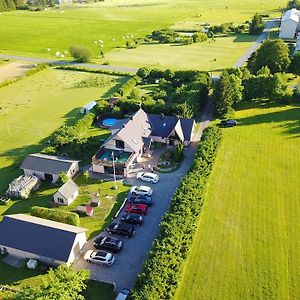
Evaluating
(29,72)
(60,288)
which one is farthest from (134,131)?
(29,72)

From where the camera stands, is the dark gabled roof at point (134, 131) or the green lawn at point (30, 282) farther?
the dark gabled roof at point (134, 131)

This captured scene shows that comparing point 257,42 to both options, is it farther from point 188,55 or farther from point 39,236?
point 39,236

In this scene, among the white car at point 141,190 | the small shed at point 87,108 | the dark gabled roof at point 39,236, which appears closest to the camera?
the dark gabled roof at point 39,236

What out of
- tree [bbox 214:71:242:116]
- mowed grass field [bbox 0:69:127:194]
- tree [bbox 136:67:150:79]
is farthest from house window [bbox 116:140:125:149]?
tree [bbox 136:67:150:79]

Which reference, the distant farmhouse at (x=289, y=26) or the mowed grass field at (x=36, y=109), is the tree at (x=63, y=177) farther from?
the distant farmhouse at (x=289, y=26)

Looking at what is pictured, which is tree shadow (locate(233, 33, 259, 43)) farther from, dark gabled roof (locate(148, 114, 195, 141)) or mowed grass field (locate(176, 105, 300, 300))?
dark gabled roof (locate(148, 114, 195, 141))

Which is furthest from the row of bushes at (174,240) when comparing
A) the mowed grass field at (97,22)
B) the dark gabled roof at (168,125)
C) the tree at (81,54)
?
the mowed grass field at (97,22)

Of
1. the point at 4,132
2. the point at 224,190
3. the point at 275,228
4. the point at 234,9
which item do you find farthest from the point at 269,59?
the point at 234,9
